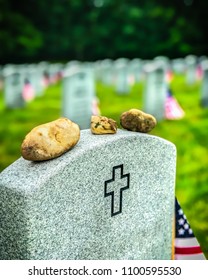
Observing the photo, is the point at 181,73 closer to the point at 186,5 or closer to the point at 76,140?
the point at 186,5

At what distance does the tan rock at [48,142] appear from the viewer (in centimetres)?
239

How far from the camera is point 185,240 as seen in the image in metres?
3.19

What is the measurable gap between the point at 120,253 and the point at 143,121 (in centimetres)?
75

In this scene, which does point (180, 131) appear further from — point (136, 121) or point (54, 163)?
point (54, 163)

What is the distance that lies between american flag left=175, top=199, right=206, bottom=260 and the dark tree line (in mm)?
25356

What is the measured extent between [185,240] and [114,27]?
95.8 ft

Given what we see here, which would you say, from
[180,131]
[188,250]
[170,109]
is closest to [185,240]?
[188,250]

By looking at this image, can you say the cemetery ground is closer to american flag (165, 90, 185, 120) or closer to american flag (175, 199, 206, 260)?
american flag (165, 90, 185, 120)

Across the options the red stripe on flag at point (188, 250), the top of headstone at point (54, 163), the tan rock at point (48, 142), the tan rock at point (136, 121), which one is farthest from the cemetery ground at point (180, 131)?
the tan rock at point (48, 142)

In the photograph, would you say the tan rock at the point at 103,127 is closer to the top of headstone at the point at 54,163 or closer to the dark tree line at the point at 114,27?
the top of headstone at the point at 54,163

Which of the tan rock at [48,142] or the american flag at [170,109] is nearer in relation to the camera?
the tan rock at [48,142]

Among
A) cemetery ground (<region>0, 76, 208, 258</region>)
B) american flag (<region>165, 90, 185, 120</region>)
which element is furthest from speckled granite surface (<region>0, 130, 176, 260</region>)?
american flag (<region>165, 90, 185, 120</region>)

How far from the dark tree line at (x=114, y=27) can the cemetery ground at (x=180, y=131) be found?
1562 cm
